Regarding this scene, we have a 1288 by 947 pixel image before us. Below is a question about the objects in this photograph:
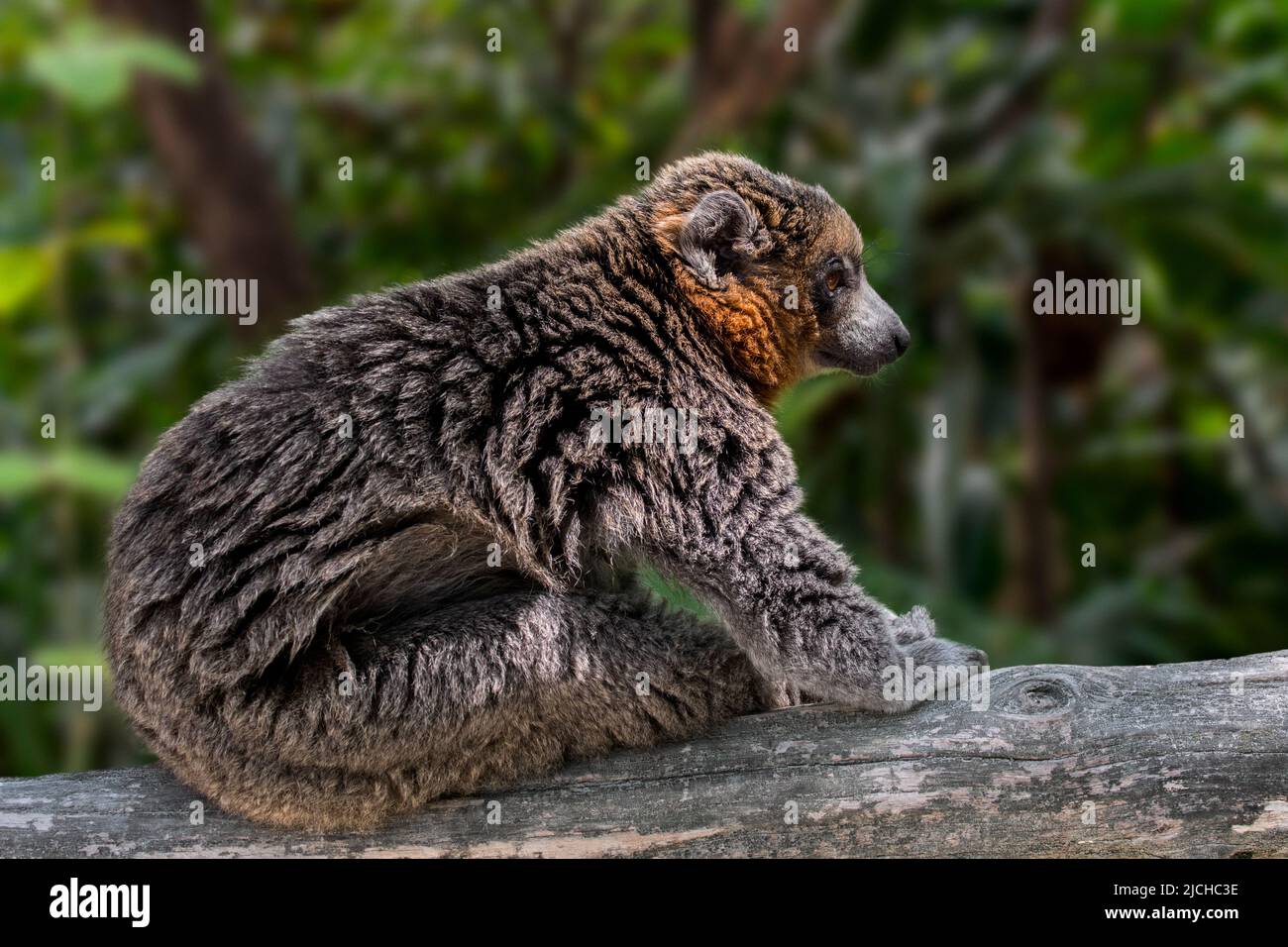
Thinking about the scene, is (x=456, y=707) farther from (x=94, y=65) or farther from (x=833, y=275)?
(x=94, y=65)

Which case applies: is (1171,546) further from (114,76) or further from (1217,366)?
(114,76)

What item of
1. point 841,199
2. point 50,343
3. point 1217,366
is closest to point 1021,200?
point 841,199

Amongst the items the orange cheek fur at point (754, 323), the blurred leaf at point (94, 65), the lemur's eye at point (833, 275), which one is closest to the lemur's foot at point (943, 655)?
the orange cheek fur at point (754, 323)

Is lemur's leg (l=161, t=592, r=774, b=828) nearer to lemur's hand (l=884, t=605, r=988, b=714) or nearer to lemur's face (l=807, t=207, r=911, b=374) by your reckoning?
lemur's hand (l=884, t=605, r=988, b=714)

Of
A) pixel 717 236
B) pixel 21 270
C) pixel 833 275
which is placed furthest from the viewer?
pixel 21 270

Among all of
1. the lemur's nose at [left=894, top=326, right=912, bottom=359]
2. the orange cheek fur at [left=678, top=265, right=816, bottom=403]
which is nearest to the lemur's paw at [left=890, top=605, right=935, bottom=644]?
the orange cheek fur at [left=678, top=265, right=816, bottom=403]

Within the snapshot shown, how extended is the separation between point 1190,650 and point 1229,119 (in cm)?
507

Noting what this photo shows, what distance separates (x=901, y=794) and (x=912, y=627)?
2.44ft

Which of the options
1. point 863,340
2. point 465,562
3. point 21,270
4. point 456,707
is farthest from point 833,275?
point 21,270

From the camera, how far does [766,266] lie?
5.42 metres

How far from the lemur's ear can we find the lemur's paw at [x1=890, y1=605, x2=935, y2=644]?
1.54 meters

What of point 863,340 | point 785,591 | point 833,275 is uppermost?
point 833,275

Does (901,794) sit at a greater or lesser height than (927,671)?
lesser

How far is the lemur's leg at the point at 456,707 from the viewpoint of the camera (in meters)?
4.39
